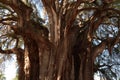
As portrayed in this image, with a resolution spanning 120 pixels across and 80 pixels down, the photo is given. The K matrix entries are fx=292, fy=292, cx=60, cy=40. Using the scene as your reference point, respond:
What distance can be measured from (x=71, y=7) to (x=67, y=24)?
49 cm

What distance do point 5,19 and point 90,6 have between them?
8.22 ft

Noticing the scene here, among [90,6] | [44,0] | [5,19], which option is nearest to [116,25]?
[90,6]

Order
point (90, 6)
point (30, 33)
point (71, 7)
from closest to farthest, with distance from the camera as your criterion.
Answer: point (30, 33) < point (71, 7) < point (90, 6)

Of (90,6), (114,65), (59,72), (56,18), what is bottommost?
(59,72)

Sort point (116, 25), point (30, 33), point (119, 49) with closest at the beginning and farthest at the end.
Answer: point (30, 33)
point (116, 25)
point (119, 49)

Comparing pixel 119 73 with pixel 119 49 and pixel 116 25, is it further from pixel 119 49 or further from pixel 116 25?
pixel 116 25

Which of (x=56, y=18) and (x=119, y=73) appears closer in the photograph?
(x=56, y=18)

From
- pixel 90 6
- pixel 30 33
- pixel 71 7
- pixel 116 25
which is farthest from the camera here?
pixel 116 25

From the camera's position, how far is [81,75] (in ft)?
26.5

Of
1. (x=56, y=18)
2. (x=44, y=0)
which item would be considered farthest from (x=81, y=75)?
(x=44, y=0)

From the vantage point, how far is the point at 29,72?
8.22 metres

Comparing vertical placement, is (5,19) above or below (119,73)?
above

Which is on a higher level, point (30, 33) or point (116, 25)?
point (116, 25)

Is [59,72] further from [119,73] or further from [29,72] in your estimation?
[119,73]
